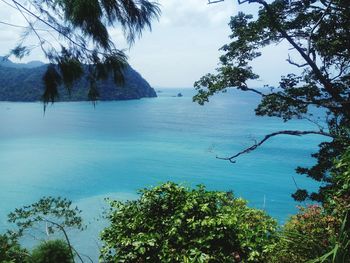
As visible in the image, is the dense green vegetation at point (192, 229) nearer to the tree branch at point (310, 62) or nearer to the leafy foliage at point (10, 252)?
the leafy foliage at point (10, 252)

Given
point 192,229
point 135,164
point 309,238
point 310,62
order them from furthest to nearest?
1. point 135,164
2. point 310,62
3. point 192,229
4. point 309,238

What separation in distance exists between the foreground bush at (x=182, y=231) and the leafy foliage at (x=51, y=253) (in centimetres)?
346

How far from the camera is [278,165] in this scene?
31.0 meters

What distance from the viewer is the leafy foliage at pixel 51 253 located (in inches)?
319

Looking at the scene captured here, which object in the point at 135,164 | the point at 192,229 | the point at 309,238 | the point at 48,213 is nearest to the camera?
the point at 309,238

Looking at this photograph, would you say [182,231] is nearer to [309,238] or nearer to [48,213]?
[309,238]

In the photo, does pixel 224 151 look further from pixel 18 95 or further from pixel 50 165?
pixel 18 95

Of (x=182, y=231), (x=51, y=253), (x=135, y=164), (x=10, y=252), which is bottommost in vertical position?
(x=135, y=164)

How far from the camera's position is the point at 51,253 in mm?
8188

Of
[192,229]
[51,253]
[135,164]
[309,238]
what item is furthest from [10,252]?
[135,164]

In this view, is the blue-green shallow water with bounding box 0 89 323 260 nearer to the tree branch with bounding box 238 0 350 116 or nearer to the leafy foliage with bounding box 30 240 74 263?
the leafy foliage with bounding box 30 240 74 263

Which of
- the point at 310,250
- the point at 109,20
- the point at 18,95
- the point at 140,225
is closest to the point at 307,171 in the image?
the point at 140,225

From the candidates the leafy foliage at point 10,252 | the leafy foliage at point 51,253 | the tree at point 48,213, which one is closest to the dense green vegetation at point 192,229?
the tree at point 48,213

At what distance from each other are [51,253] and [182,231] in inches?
184
